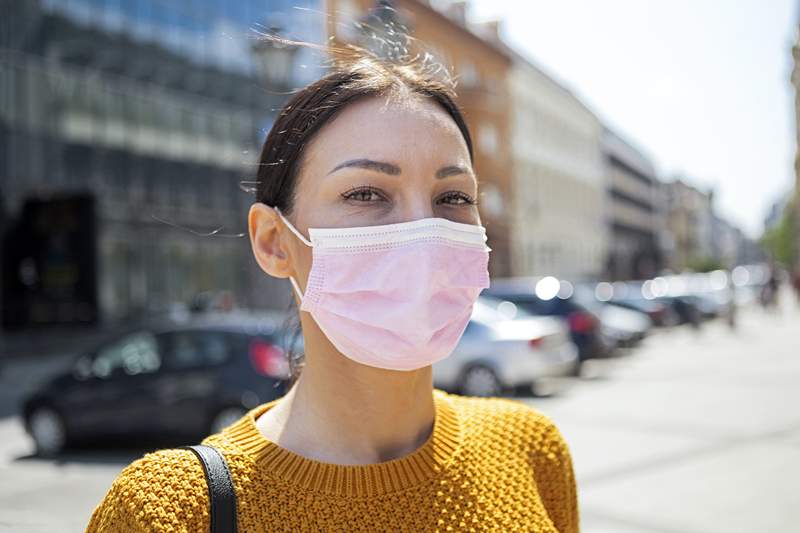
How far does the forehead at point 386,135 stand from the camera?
1.55 meters

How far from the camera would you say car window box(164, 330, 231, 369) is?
8617 millimetres

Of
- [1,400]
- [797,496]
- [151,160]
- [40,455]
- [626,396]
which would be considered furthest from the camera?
[151,160]

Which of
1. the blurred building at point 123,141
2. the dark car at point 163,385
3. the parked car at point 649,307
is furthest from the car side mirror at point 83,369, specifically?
the parked car at point 649,307

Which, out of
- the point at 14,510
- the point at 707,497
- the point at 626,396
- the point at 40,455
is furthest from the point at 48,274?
the point at 14,510

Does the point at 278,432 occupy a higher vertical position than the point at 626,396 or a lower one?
higher

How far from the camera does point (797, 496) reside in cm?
602

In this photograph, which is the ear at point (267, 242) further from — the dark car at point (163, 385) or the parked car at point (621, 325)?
the parked car at point (621, 325)

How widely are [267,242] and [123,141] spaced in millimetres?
24831

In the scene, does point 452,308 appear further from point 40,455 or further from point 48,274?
point 48,274

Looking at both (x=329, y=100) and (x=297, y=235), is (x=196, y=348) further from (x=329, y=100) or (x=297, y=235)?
(x=329, y=100)

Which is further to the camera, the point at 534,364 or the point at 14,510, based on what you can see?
the point at 534,364

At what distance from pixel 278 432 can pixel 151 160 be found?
2563 centimetres

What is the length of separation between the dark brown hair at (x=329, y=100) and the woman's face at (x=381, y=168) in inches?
0.8

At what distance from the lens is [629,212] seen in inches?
3322
